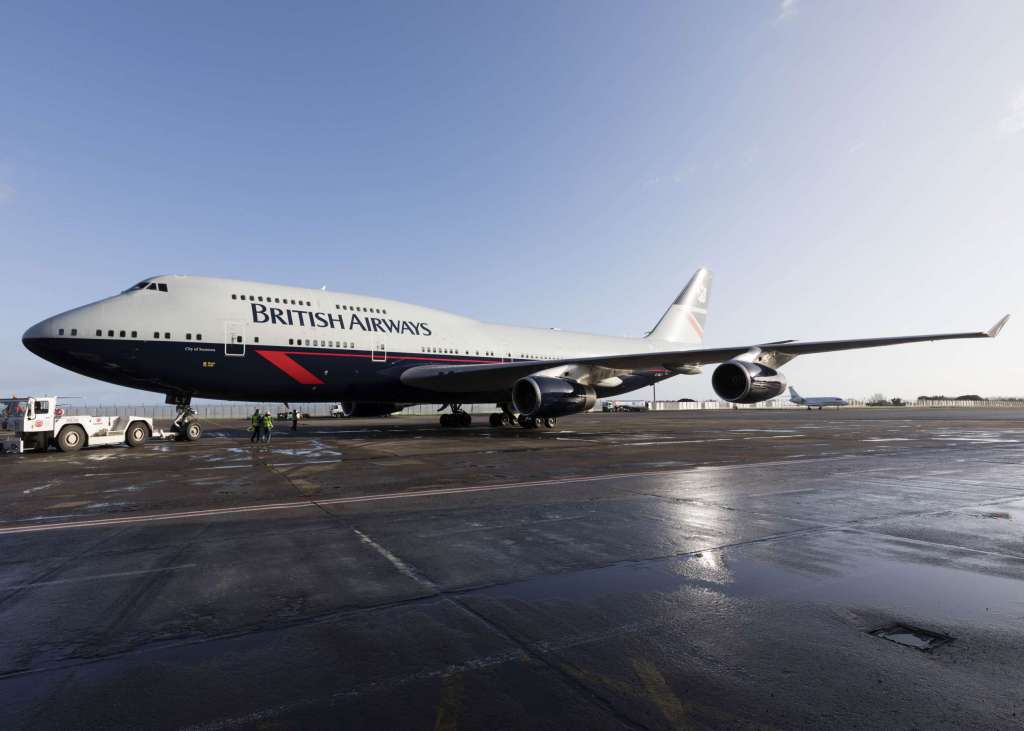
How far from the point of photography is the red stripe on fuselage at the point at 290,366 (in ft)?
61.1

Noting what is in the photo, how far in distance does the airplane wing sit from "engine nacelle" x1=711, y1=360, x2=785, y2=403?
3.80 ft

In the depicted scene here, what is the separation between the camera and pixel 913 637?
312cm

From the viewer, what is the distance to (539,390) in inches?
758

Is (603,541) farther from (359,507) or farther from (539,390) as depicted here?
(539,390)

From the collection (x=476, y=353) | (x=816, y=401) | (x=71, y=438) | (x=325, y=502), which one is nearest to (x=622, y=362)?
(x=476, y=353)

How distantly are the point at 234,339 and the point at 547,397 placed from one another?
11.1 m

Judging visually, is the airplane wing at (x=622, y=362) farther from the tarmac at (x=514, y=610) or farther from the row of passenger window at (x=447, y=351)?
the tarmac at (x=514, y=610)

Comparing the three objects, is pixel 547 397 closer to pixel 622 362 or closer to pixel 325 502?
pixel 622 362

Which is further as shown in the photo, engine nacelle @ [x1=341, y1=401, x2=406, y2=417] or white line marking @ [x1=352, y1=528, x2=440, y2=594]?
engine nacelle @ [x1=341, y1=401, x2=406, y2=417]

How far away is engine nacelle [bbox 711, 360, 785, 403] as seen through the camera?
1814cm

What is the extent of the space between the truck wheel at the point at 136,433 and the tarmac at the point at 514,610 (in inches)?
446

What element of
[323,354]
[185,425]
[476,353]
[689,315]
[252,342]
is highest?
[689,315]

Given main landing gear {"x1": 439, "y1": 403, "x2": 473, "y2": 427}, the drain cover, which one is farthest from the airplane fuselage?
the drain cover

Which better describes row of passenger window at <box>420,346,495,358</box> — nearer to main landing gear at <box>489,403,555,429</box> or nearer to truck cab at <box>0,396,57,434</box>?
main landing gear at <box>489,403,555,429</box>
